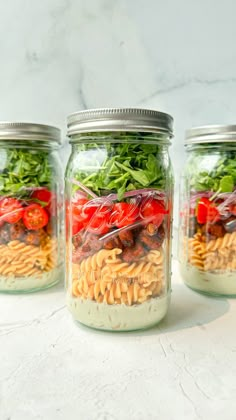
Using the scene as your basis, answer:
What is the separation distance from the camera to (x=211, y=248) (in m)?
0.77

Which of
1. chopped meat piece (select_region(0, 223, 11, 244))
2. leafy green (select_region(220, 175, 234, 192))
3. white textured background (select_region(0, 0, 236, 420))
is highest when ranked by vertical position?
white textured background (select_region(0, 0, 236, 420))

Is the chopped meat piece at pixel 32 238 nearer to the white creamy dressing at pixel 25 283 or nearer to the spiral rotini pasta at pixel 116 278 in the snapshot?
the white creamy dressing at pixel 25 283

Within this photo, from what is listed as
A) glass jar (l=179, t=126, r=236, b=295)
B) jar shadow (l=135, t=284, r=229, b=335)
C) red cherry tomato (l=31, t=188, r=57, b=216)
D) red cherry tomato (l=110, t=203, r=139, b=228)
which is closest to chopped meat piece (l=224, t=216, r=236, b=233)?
glass jar (l=179, t=126, r=236, b=295)

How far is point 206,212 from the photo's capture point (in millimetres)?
775

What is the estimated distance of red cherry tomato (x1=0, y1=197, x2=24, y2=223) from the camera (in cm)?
75

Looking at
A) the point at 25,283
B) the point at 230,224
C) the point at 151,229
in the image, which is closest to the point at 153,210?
the point at 151,229

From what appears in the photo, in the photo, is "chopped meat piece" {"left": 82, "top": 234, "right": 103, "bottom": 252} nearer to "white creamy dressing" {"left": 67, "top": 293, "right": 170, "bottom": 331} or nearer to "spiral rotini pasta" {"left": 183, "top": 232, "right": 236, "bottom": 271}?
"white creamy dressing" {"left": 67, "top": 293, "right": 170, "bottom": 331}

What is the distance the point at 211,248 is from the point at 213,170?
16 cm

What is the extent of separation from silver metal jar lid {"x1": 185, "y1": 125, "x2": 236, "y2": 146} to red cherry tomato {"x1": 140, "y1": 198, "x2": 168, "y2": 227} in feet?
0.68

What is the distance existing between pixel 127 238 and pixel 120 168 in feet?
0.36

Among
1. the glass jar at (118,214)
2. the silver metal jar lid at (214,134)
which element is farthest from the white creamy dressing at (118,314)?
the silver metal jar lid at (214,134)

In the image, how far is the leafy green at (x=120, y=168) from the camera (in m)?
0.57

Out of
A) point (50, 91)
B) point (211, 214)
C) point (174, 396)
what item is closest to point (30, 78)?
point (50, 91)

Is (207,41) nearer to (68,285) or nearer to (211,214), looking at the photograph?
(211,214)
